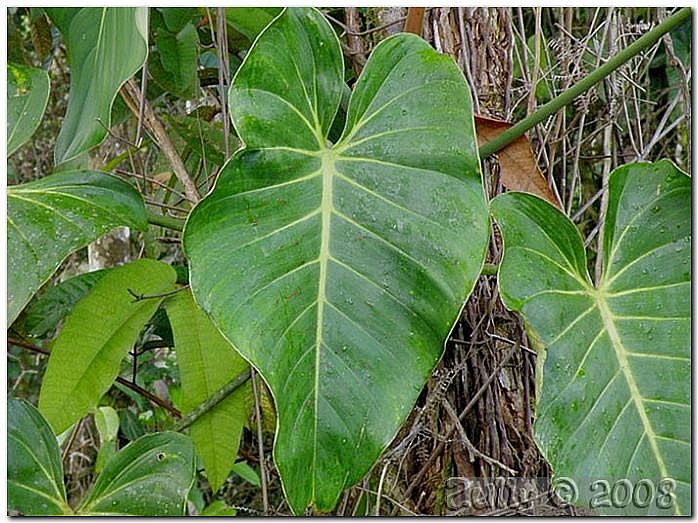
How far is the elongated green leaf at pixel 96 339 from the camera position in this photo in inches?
40.1

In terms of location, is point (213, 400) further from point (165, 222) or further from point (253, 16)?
point (253, 16)

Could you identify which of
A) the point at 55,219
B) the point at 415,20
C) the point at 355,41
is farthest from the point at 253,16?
the point at 55,219

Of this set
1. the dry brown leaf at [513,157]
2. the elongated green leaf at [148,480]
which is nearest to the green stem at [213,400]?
the elongated green leaf at [148,480]

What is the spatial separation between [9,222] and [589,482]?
1.88 ft

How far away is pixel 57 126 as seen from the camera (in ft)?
7.89

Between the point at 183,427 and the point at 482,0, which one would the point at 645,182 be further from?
the point at 183,427

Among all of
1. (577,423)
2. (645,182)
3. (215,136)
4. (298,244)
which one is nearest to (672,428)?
(577,423)

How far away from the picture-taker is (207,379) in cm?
108

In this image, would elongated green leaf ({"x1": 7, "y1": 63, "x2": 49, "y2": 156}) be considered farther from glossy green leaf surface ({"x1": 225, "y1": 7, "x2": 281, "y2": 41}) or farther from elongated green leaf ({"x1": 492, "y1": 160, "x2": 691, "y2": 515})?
elongated green leaf ({"x1": 492, "y1": 160, "x2": 691, "y2": 515})

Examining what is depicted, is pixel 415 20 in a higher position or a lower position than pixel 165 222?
higher

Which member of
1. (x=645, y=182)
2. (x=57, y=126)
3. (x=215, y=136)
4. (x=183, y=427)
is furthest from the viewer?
(x=57, y=126)

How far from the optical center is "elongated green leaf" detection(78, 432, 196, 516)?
0.85 m

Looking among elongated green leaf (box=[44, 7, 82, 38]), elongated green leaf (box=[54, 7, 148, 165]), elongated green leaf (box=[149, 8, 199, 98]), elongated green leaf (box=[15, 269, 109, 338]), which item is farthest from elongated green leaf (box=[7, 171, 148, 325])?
elongated green leaf (box=[149, 8, 199, 98])

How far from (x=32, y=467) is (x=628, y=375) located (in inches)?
23.8
